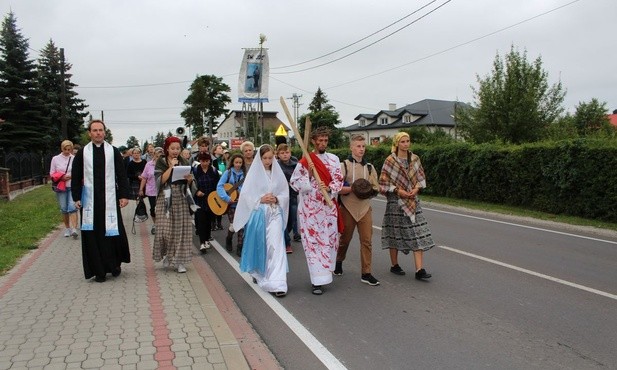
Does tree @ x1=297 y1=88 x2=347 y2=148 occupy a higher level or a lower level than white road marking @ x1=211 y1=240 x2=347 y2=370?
higher

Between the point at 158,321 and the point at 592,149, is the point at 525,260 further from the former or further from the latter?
the point at 592,149

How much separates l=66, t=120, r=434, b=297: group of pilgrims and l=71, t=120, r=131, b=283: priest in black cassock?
0.04 feet

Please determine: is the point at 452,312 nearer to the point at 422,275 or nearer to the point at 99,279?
the point at 422,275

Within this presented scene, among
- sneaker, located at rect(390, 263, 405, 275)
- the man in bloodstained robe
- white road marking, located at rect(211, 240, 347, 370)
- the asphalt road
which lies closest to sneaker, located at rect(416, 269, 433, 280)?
the asphalt road

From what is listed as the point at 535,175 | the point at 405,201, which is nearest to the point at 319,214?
the point at 405,201

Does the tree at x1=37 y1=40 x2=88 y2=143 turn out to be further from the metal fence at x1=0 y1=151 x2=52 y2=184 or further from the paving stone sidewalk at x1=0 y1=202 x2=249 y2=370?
the paving stone sidewalk at x1=0 y1=202 x2=249 y2=370

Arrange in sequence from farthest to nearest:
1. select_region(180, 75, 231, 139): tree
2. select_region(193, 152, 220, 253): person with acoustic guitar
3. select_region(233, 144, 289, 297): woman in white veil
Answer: select_region(180, 75, 231, 139): tree
select_region(193, 152, 220, 253): person with acoustic guitar
select_region(233, 144, 289, 297): woman in white veil

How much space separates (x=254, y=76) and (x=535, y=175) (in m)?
19.2

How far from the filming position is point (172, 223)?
296 inches

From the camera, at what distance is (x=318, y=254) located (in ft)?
21.1

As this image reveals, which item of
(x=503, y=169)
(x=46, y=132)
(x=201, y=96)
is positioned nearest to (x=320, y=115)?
(x=201, y=96)

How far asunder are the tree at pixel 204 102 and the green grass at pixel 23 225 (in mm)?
67606

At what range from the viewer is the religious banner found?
30875mm

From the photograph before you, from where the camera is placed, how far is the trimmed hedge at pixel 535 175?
44.3 ft
